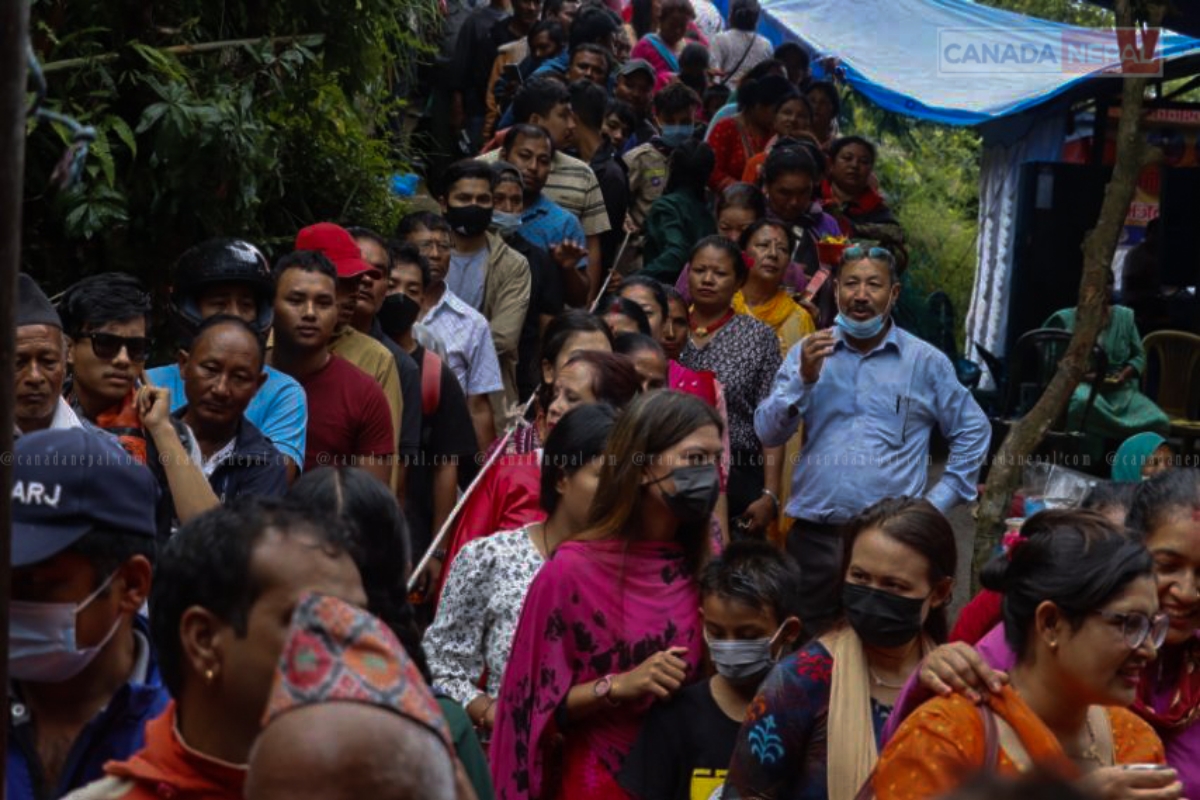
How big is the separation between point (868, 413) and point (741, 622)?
2.87 metres

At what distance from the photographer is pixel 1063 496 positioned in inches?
353

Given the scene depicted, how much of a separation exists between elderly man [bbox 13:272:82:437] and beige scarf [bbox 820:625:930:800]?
2289 mm

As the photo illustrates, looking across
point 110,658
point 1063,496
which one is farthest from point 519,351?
point 110,658

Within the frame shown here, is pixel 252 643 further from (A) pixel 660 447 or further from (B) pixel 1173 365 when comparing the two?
(B) pixel 1173 365

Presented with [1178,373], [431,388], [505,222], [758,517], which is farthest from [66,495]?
[1178,373]

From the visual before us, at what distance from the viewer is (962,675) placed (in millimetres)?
3547

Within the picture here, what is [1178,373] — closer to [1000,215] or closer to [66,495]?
[1000,215]

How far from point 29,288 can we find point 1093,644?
10.5ft

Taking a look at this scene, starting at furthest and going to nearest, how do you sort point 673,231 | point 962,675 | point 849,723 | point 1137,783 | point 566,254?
point 673,231, point 566,254, point 849,723, point 962,675, point 1137,783

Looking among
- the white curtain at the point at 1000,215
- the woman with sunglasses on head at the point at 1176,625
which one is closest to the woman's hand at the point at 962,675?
the woman with sunglasses on head at the point at 1176,625

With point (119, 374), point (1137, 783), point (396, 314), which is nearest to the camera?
point (1137, 783)

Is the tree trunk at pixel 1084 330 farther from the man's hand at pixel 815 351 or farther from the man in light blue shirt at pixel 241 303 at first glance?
the man in light blue shirt at pixel 241 303

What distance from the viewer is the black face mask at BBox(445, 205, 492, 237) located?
944 cm

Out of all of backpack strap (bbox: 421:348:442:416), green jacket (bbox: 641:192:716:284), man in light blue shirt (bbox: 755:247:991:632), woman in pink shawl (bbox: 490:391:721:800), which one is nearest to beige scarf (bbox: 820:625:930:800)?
woman in pink shawl (bbox: 490:391:721:800)
